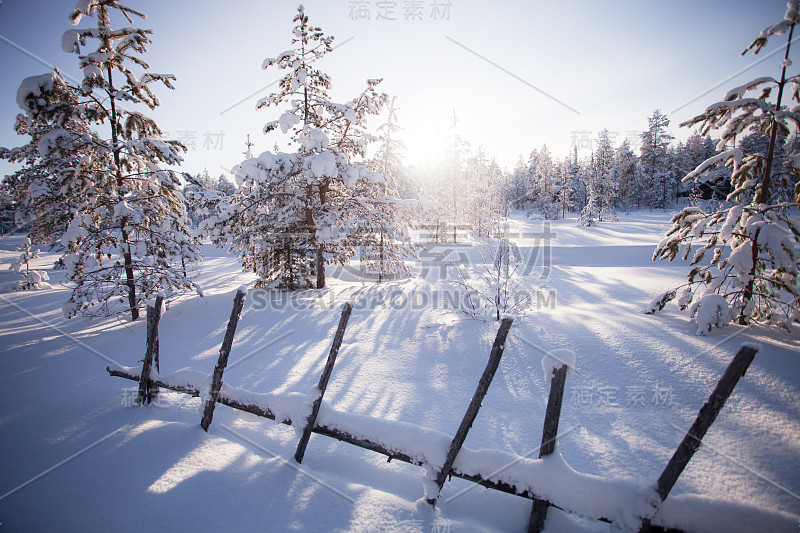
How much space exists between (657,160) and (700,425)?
197 feet

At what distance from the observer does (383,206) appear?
34.0 ft

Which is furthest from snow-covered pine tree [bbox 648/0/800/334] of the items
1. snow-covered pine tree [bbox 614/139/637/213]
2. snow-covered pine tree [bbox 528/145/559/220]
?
snow-covered pine tree [bbox 528/145/559/220]

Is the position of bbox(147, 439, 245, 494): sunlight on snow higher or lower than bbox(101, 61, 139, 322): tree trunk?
lower

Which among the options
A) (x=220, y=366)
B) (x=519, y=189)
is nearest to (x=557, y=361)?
(x=220, y=366)

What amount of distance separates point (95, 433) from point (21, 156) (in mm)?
9794

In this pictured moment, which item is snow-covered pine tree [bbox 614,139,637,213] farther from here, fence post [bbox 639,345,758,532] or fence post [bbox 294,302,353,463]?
fence post [bbox 294,302,353,463]

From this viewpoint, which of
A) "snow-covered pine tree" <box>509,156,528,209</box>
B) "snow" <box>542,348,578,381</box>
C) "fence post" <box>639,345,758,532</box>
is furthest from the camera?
"snow-covered pine tree" <box>509,156,528,209</box>

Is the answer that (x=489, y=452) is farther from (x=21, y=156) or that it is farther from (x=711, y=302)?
(x=21, y=156)

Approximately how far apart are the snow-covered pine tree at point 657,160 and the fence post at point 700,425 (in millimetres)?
57903

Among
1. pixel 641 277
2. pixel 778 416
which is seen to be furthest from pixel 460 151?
pixel 778 416

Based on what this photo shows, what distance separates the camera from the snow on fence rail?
2.03 metres

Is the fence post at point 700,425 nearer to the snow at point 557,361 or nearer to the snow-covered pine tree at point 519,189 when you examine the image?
the snow at point 557,361

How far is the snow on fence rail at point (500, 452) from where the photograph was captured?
2031 mm

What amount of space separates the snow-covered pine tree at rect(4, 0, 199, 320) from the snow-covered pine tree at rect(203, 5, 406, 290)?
1480 millimetres
